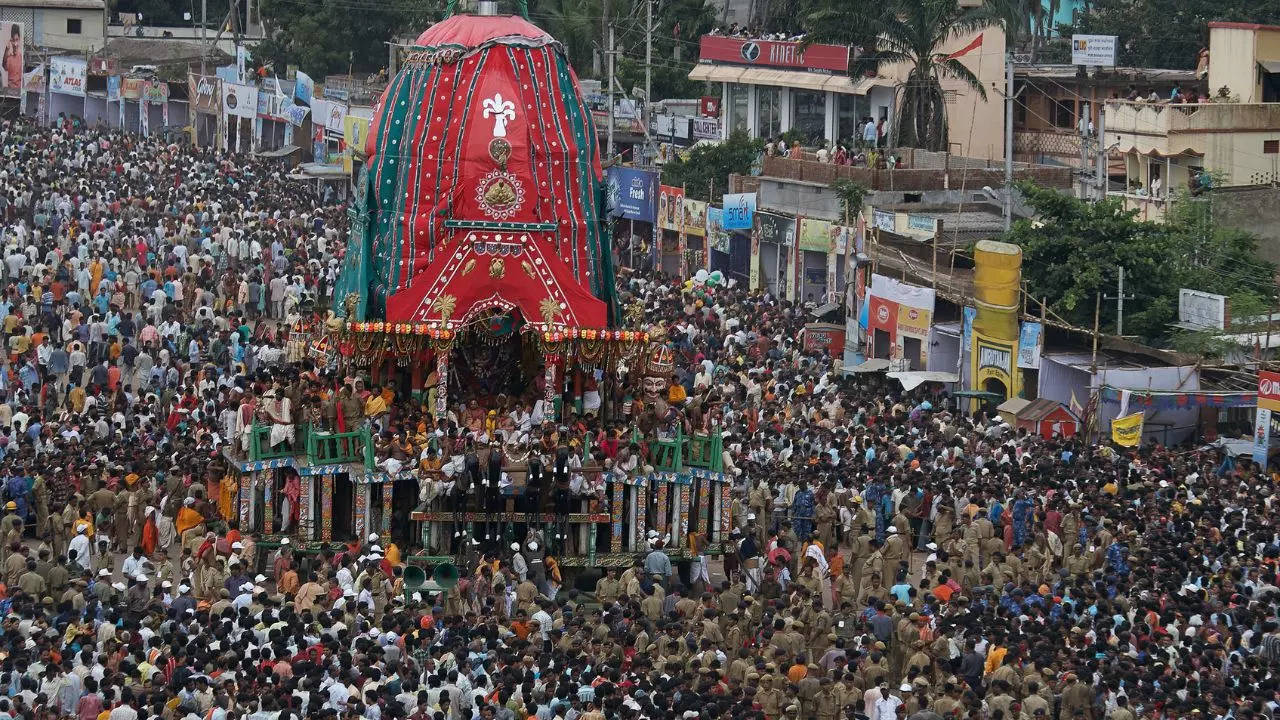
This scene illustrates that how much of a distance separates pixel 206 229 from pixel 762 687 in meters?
28.3

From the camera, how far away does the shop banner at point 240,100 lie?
213 feet

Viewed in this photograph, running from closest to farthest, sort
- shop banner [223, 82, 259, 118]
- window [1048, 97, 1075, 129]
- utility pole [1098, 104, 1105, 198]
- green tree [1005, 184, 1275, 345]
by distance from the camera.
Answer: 1. green tree [1005, 184, 1275, 345]
2. utility pole [1098, 104, 1105, 198]
3. window [1048, 97, 1075, 129]
4. shop banner [223, 82, 259, 118]

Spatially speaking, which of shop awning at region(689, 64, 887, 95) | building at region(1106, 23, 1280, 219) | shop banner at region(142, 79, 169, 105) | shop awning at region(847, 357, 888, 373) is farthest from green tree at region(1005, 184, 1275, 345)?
shop banner at region(142, 79, 169, 105)

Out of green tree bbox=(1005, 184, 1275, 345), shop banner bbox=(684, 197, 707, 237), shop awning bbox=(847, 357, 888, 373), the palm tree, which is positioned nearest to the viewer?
green tree bbox=(1005, 184, 1275, 345)

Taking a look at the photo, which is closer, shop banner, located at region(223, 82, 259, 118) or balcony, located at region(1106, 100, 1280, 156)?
balcony, located at region(1106, 100, 1280, 156)

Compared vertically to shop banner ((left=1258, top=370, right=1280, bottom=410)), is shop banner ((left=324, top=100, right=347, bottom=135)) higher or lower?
higher

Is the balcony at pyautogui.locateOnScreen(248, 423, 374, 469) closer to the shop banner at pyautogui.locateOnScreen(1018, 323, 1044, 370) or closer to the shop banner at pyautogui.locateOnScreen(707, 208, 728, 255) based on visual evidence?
the shop banner at pyautogui.locateOnScreen(1018, 323, 1044, 370)

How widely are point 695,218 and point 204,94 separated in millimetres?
22313

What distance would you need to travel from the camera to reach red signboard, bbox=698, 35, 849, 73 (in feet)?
176

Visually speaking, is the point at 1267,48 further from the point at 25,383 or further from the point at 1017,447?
the point at 25,383

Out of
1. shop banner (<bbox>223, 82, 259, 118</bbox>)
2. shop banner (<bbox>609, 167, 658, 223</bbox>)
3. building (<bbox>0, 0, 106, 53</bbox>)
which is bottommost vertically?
shop banner (<bbox>609, 167, 658, 223</bbox>)

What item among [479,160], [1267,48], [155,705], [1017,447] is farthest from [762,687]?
[1267,48]

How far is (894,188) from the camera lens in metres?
46.0

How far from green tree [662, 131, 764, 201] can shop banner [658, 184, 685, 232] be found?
5.12ft
